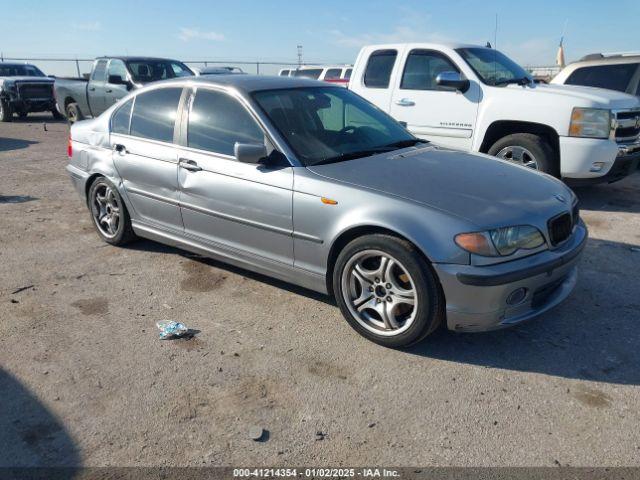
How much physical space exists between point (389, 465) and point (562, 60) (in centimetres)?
1804

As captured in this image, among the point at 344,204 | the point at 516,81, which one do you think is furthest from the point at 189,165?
the point at 516,81

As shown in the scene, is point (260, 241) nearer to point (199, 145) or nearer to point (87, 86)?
point (199, 145)

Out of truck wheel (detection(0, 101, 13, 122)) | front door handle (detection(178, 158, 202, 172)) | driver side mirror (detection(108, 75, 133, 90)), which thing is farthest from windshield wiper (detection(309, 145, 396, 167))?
truck wheel (detection(0, 101, 13, 122))

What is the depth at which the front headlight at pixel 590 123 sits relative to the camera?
6281 millimetres

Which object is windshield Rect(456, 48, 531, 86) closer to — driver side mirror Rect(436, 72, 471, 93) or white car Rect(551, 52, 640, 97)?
driver side mirror Rect(436, 72, 471, 93)

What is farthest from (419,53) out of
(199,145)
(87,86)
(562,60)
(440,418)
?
(562,60)

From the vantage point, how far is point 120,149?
5031 millimetres

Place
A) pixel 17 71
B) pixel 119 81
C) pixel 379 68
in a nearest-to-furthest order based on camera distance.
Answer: pixel 379 68 < pixel 119 81 < pixel 17 71

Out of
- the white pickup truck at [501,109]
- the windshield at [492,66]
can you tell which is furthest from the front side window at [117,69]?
the windshield at [492,66]

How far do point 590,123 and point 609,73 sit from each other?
2.88m

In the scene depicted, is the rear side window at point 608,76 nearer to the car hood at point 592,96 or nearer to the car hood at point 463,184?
the car hood at point 592,96

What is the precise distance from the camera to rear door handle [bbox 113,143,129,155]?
498 cm

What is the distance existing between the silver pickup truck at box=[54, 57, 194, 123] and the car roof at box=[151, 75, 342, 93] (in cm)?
834

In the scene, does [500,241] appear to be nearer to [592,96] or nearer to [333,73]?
[592,96]
